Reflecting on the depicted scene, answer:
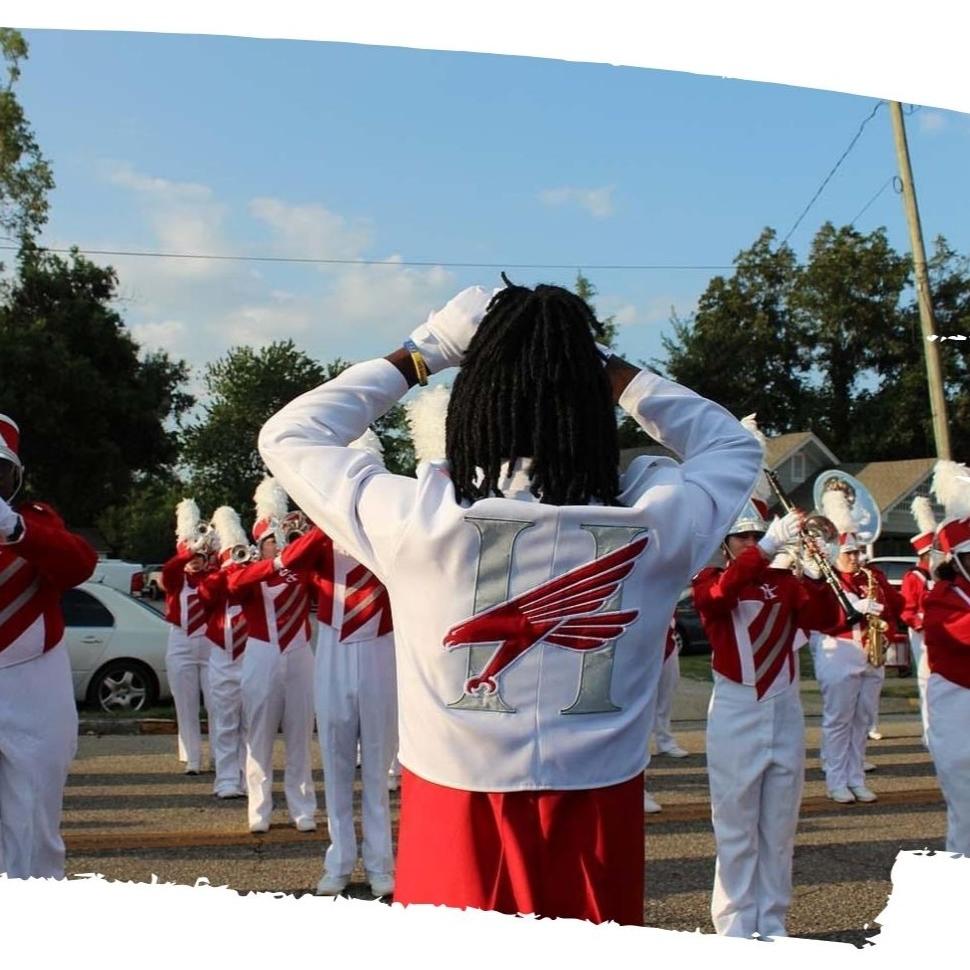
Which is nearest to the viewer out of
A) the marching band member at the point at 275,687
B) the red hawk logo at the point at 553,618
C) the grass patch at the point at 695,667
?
the red hawk logo at the point at 553,618

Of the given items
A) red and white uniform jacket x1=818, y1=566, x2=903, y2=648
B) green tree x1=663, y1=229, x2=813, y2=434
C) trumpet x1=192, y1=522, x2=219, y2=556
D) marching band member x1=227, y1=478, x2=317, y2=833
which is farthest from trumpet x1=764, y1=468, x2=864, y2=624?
green tree x1=663, y1=229, x2=813, y2=434

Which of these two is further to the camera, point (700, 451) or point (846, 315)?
point (846, 315)

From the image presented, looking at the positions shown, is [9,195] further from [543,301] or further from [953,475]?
[543,301]

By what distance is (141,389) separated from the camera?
24219mm

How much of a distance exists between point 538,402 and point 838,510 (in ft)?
18.5

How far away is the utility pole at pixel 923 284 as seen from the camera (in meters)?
11.9

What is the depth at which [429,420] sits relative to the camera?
249cm

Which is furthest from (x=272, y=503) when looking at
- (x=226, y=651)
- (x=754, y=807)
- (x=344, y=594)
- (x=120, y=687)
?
(x=120, y=687)

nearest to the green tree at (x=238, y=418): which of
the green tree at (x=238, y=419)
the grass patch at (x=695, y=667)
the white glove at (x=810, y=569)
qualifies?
the green tree at (x=238, y=419)

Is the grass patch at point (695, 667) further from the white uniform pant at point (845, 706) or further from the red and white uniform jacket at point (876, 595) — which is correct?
the red and white uniform jacket at point (876, 595)

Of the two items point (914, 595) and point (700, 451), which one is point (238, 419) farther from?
point (700, 451)

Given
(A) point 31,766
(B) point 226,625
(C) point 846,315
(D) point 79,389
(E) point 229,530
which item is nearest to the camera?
(A) point 31,766

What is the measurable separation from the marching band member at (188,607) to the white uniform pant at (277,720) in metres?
2.37

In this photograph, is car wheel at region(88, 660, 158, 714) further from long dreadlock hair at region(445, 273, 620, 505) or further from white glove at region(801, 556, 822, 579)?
long dreadlock hair at region(445, 273, 620, 505)
